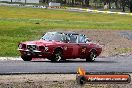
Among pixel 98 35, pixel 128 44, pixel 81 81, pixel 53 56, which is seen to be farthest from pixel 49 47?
pixel 98 35

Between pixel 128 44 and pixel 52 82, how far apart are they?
23.7m

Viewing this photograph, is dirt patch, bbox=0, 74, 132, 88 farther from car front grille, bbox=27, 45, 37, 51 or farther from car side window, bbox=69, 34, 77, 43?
Result: car side window, bbox=69, 34, 77, 43

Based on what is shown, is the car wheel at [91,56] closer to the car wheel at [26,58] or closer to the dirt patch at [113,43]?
the car wheel at [26,58]

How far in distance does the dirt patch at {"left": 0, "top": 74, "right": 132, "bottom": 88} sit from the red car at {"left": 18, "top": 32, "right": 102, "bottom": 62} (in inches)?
215

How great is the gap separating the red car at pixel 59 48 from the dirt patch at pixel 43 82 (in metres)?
5.46

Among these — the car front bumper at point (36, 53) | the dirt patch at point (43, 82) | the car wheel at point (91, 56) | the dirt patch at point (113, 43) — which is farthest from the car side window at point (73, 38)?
the dirt patch at point (43, 82)

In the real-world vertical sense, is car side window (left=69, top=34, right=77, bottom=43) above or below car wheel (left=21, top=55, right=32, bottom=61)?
above

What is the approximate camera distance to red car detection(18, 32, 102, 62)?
22766mm

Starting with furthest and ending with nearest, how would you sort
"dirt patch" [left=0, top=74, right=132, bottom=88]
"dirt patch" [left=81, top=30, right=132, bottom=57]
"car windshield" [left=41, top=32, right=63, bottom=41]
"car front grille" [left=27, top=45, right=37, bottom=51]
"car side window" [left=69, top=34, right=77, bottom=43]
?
"dirt patch" [left=81, top=30, right=132, bottom=57] < "car side window" [left=69, top=34, right=77, bottom=43] < "car windshield" [left=41, top=32, right=63, bottom=41] < "car front grille" [left=27, top=45, right=37, bottom=51] < "dirt patch" [left=0, top=74, right=132, bottom=88]

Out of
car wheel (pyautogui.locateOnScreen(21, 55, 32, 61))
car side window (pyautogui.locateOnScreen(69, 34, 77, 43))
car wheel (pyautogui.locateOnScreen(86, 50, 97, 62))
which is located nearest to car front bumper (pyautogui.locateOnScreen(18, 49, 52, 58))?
car wheel (pyautogui.locateOnScreen(21, 55, 32, 61))

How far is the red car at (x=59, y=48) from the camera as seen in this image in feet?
74.7

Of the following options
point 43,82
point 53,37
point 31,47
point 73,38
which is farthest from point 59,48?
point 43,82

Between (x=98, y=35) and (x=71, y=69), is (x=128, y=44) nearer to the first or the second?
(x=98, y=35)

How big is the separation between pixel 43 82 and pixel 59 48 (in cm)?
827
